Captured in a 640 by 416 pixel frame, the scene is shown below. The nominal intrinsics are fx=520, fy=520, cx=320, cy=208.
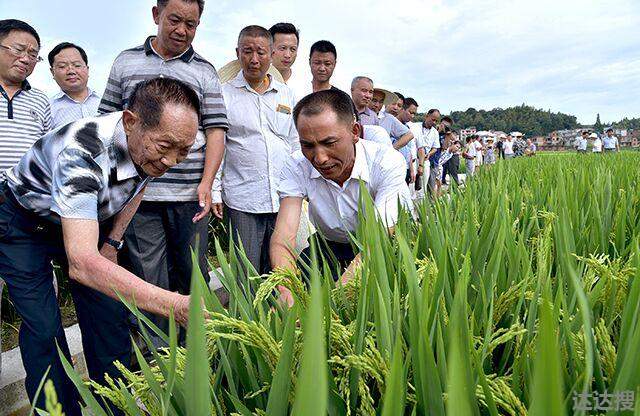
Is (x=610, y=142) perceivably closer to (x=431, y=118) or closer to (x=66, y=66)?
(x=431, y=118)

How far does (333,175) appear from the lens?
6.61 ft

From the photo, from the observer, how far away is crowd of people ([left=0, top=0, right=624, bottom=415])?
161cm

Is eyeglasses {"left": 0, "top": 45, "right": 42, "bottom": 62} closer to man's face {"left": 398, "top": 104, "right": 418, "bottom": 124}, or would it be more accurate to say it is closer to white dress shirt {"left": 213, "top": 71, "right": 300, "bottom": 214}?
white dress shirt {"left": 213, "top": 71, "right": 300, "bottom": 214}

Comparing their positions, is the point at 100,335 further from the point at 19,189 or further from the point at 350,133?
the point at 350,133

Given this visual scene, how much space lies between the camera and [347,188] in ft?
7.13

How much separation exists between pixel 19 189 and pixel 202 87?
1108 millimetres

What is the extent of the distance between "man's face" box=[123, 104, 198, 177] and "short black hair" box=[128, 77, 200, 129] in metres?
0.02

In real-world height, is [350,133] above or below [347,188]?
above

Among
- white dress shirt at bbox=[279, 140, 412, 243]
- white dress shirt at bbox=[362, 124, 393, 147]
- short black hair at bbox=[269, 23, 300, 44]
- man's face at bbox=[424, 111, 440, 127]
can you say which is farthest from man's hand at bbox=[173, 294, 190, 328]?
man's face at bbox=[424, 111, 440, 127]

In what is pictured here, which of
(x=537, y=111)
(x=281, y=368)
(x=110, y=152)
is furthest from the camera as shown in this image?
(x=537, y=111)

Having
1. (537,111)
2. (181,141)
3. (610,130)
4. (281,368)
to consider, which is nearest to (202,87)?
(181,141)

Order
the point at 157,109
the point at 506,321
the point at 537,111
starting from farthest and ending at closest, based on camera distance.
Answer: the point at 537,111 → the point at 157,109 → the point at 506,321

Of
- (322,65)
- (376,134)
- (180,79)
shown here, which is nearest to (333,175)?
(180,79)

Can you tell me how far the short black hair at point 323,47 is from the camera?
384 centimetres
